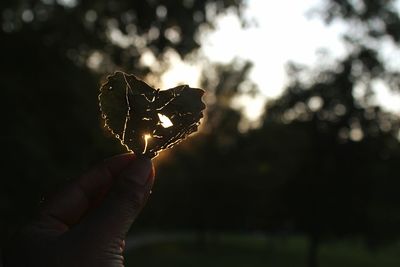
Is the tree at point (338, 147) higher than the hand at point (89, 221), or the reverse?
the tree at point (338, 147)

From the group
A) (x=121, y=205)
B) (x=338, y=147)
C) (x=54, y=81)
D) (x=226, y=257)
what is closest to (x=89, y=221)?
(x=121, y=205)

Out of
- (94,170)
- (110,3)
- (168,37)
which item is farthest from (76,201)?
(110,3)

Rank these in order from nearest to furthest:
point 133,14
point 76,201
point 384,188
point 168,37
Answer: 1. point 76,201
2. point 168,37
3. point 133,14
4. point 384,188

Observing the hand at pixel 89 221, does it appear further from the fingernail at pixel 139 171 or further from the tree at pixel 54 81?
the tree at pixel 54 81

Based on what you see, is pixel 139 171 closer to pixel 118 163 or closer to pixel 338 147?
pixel 118 163

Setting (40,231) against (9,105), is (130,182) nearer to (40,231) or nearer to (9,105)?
(40,231)

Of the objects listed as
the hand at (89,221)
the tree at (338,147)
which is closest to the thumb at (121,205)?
the hand at (89,221)

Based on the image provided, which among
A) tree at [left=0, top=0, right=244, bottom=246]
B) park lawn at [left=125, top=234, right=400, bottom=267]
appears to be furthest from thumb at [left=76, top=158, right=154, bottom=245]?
park lawn at [left=125, top=234, right=400, bottom=267]
